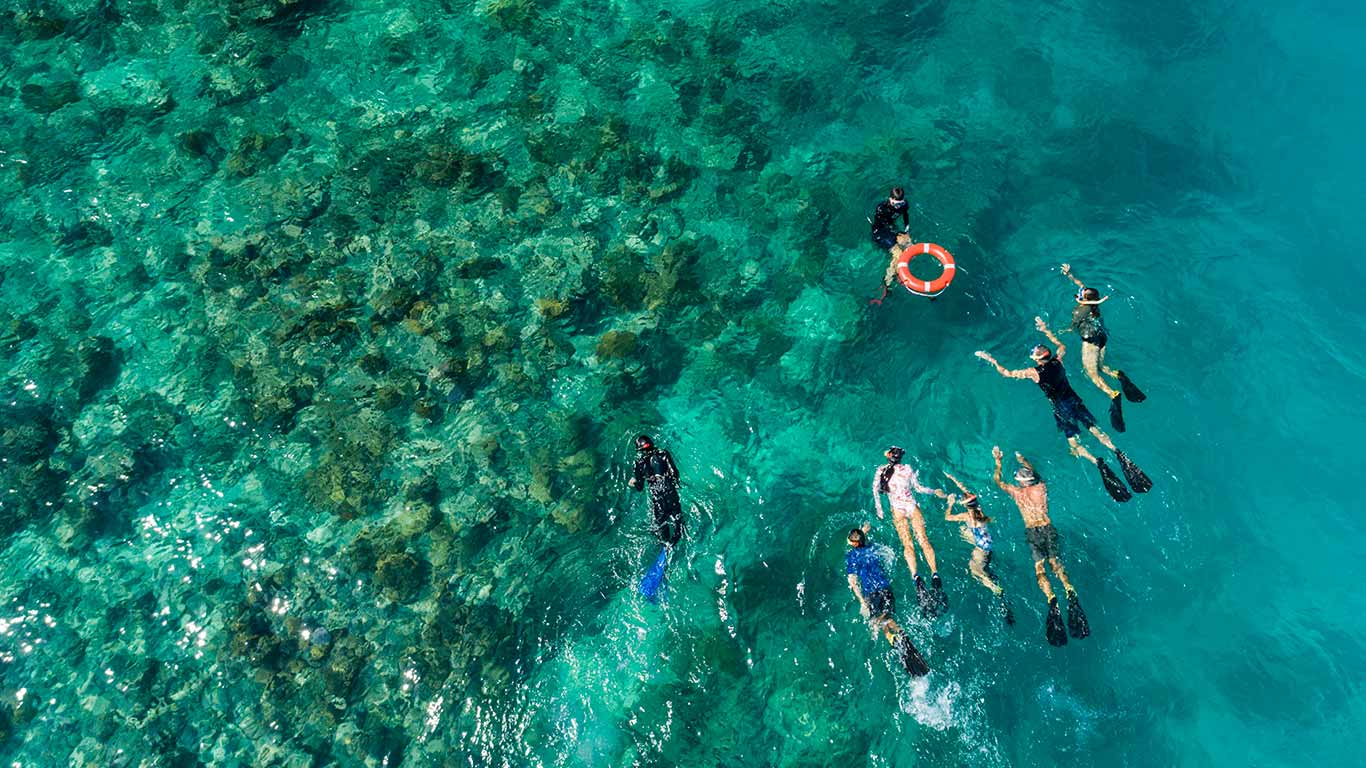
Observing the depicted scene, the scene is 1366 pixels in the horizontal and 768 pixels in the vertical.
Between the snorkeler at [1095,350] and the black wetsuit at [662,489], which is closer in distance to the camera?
the black wetsuit at [662,489]

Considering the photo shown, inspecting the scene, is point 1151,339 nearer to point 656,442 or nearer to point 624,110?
point 656,442

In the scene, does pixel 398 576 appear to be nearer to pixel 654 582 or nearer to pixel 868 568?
pixel 654 582

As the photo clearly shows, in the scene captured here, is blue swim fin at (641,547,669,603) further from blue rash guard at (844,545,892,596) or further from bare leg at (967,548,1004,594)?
bare leg at (967,548,1004,594)

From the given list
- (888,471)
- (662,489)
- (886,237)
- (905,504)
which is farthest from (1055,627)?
(886,237)

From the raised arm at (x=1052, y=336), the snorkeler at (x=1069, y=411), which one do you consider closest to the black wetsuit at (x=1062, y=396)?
the snorkeler at (x=1069, y=411)

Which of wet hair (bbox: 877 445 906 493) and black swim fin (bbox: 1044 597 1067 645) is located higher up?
wet hair (bbox: 877 445 906 493)

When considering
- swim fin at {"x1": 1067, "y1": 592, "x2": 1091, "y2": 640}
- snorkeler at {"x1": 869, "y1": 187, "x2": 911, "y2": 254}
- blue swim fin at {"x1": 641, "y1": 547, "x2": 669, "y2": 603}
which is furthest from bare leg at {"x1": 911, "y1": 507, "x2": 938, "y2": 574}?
snorkeler at {"x1": 869, "y1": 187, "x2": 911, "y2": 254}

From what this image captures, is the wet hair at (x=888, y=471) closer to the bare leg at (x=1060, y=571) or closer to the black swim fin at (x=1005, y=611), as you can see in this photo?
the black swim fin at (x=1005, y=611)
